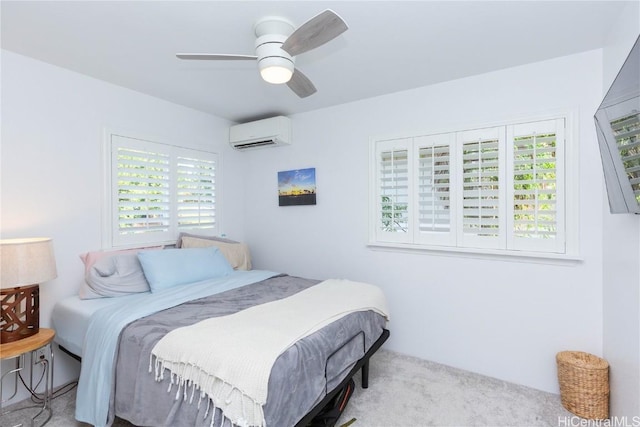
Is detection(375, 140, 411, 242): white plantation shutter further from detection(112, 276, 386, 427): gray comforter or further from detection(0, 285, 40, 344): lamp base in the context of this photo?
detection(0, 285, 40, 344): lamp base

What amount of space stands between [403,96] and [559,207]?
5.17ft

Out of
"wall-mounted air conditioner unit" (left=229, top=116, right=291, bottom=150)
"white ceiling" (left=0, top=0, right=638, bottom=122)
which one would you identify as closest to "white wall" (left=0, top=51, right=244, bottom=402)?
"white ceiling" (left=0, top=0, right=638, bottom=122)

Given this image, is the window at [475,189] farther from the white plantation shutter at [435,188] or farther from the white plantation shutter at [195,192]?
the white plantation shutter at [195,192]

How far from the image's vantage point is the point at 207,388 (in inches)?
54.2

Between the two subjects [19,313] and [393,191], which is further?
[393,191]

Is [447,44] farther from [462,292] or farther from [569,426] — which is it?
[569,426]

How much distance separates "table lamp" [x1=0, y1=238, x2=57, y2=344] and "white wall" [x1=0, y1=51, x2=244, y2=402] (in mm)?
340

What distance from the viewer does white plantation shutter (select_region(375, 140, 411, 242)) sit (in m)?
2.92

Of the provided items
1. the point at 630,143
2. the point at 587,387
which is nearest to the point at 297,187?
the point at 630,143

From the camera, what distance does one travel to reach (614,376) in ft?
6.38

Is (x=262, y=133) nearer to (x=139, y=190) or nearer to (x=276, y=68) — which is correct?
(x=139, y=190)

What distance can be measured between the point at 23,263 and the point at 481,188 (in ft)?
10.6

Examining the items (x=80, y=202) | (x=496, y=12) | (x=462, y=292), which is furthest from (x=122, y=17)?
(x=462, y=292)

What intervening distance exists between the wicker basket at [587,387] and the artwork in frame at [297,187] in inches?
98.7
